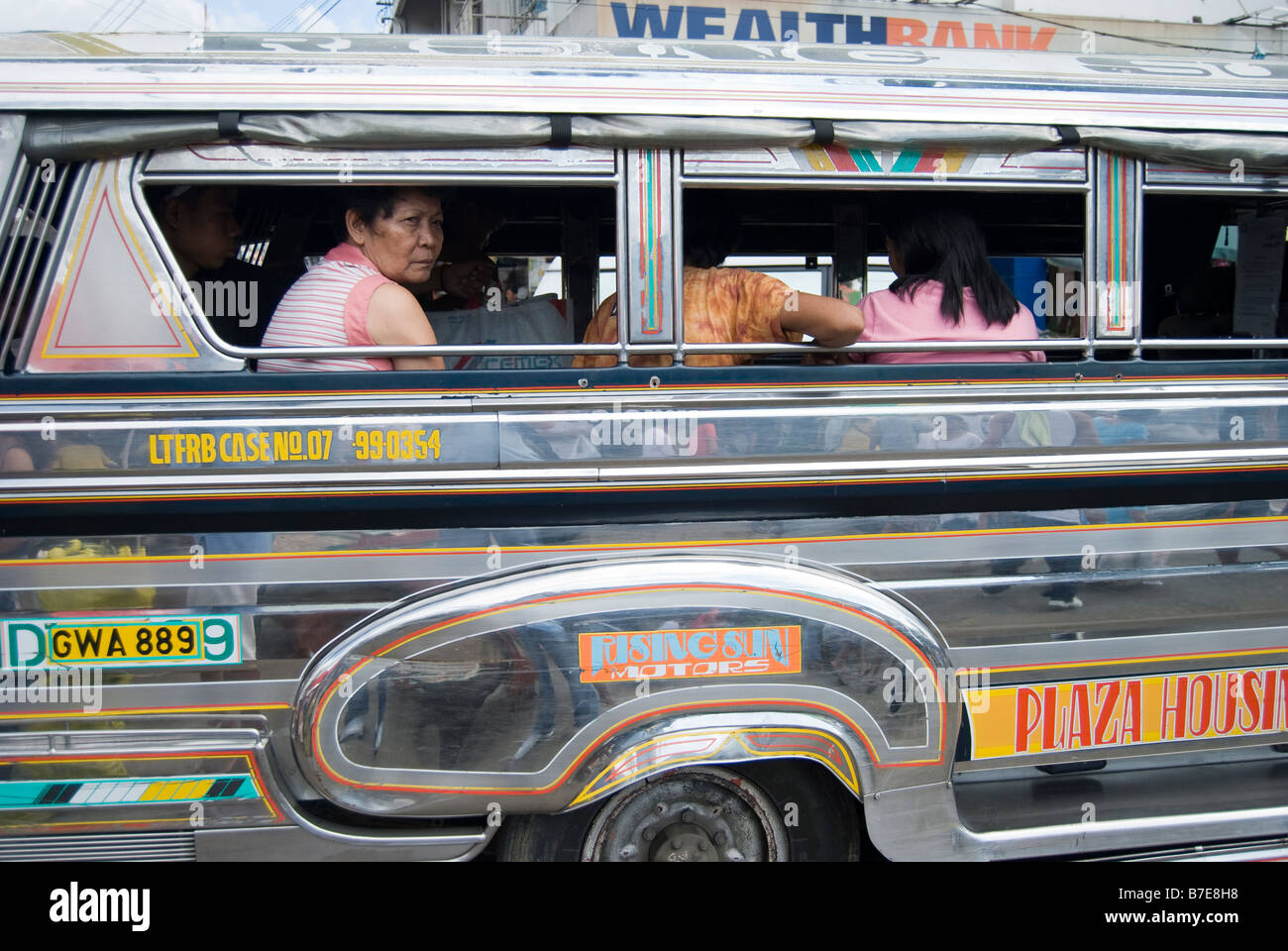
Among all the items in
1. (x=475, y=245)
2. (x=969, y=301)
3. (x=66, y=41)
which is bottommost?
(x=969, y=301)

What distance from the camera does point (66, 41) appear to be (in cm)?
280

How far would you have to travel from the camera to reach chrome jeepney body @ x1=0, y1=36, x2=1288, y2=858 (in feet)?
8.55

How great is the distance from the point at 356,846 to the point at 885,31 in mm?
14353

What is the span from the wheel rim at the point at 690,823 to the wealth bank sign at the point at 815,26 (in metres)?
12.3

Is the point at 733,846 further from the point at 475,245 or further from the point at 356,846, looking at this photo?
the point at 475,245

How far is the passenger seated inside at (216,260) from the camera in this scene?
3090 mm

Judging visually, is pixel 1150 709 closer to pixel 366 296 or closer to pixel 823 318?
pixel 823 318

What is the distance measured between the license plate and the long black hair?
2.27 m

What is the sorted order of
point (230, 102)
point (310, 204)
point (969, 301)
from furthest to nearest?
1. point (310, 204)
2. point (969, 301)
3. point (230, 102)

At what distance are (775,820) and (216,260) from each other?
2.58 meters

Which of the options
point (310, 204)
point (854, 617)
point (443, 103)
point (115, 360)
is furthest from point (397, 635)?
point (310, 204)

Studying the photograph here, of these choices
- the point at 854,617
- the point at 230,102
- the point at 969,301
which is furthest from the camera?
the point at 969,301

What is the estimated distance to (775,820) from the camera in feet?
9.62

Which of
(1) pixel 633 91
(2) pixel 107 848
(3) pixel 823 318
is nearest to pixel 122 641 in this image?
(2) pixel 107 848
